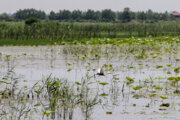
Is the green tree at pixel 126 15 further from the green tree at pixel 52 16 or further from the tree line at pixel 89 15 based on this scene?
the green tree at pixel 52 16

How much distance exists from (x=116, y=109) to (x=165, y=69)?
4.13 m

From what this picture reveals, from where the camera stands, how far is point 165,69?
29.5ft

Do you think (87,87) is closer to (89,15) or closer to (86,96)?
(86,96)

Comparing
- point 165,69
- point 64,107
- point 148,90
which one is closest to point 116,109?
point 64,107

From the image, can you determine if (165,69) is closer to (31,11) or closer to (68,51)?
(68,51)

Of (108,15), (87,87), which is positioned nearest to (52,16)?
(108,15)

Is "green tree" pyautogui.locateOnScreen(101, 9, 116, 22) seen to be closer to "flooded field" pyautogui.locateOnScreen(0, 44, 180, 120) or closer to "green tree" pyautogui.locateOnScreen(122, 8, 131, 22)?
"green tree" pyautogui.locateOnScreen(122, 8, 131, 22)

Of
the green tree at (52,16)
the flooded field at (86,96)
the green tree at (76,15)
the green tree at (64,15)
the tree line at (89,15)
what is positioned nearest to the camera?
the flooded field at (86,96)

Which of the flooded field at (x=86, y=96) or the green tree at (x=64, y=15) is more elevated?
the green tree at (x=64, y=15)

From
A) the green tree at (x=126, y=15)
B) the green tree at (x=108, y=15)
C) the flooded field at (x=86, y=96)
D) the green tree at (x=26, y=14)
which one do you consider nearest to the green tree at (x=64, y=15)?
the green tree at (x=26, y=14)

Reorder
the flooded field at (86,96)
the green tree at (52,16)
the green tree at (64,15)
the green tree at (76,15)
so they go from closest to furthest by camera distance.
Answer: the flooded field at (86,96), the green tree at (52,16), the green tree at (64,15), the green tree at (76,15)

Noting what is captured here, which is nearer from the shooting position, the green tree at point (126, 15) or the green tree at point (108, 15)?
the green tree at point (126, 15)

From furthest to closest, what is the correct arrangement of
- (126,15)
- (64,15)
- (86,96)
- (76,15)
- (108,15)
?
(76,15) < (64,15) < (108,15) < (126,15) < (86,96)

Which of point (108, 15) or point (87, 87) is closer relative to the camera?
point (87, 87)
